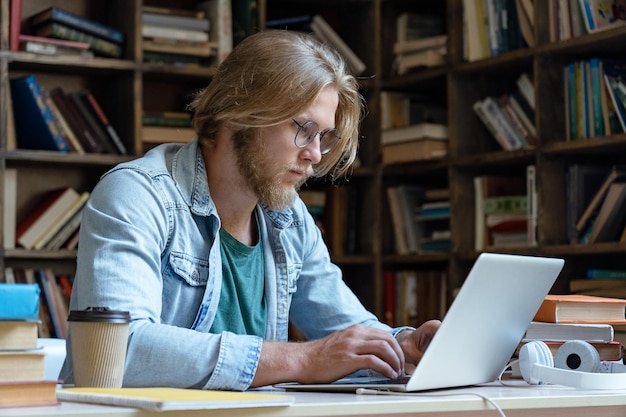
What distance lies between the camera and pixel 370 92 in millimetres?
4062

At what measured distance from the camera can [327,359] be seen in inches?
60.8

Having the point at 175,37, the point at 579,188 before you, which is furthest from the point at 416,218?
the point at 175,37

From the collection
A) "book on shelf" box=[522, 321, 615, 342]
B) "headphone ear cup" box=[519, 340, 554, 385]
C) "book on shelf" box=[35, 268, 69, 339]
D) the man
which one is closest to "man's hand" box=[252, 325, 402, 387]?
the man

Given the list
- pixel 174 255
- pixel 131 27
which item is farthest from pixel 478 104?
pixel 174 255

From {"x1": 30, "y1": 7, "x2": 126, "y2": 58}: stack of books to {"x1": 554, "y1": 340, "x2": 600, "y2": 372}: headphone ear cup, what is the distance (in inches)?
92.0

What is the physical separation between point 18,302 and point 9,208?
2.44 metres

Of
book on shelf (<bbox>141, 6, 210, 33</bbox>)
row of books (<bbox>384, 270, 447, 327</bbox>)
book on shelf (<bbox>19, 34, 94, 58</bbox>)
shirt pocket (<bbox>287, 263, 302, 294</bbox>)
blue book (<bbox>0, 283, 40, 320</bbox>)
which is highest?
book on shelf (<bbox>141, 6, 210, 33</bbox>)

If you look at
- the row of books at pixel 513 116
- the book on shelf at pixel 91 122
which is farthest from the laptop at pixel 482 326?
the book on shelf at pixel 91 122

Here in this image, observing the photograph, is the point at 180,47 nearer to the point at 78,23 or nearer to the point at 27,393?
the point at 78,23

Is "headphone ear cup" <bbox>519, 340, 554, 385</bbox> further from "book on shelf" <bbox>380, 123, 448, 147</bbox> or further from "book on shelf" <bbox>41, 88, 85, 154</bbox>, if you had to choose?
"book on shelf" <bbox>41, 88, 85, 154</bbox>

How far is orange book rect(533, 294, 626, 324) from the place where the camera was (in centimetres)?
177

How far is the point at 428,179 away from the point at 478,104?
49 cm

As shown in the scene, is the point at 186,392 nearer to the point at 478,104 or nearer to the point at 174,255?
the point at 174,255

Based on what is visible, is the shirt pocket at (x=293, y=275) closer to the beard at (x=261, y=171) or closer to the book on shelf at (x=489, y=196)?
the beard at (x=261, y=171)
